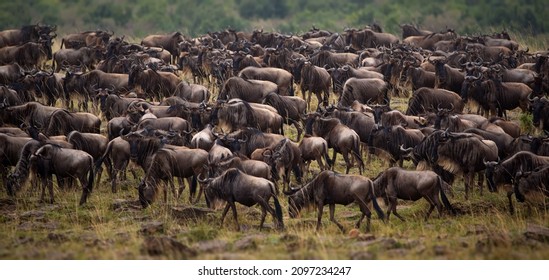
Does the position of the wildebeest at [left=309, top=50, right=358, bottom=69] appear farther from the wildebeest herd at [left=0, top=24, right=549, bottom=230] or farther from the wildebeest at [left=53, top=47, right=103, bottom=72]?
the wildebeest at [left=53, top=47, right=103, bottom=72]

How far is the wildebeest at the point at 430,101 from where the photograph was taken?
18.1 metres

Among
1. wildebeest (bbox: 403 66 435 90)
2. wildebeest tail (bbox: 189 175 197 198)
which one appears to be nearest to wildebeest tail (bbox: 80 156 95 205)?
wildebeest tail (bbox: 189 175 197 198)

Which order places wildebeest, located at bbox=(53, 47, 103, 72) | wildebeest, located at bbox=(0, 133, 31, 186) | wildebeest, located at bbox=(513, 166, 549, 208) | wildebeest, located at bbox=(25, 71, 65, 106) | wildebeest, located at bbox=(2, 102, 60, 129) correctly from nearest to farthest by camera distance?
wildebeest, located at bbox=(513, 166, 549, 208) → wildebeest, located at bbox=(0, 133, 31, 186) → wildebeest, located at bbox=(2, 102, 60, 129) → wildebeest, located at bbox=(25, 71, 65, 106) → wildebeest, located at bbox=(53, 47, 103, 72)

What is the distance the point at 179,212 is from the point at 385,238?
121 inches

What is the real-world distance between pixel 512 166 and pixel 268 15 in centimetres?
4386

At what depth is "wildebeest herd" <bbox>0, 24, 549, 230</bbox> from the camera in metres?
12.9

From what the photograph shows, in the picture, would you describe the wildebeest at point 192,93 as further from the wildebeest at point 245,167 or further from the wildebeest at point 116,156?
the wildebeest at point 245,167

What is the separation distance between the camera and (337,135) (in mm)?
15281

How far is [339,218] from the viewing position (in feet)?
43.3

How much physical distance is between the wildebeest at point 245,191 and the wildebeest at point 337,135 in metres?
2.96

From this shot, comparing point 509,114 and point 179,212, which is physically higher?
point 179,212

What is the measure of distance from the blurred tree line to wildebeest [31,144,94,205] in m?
27.6
